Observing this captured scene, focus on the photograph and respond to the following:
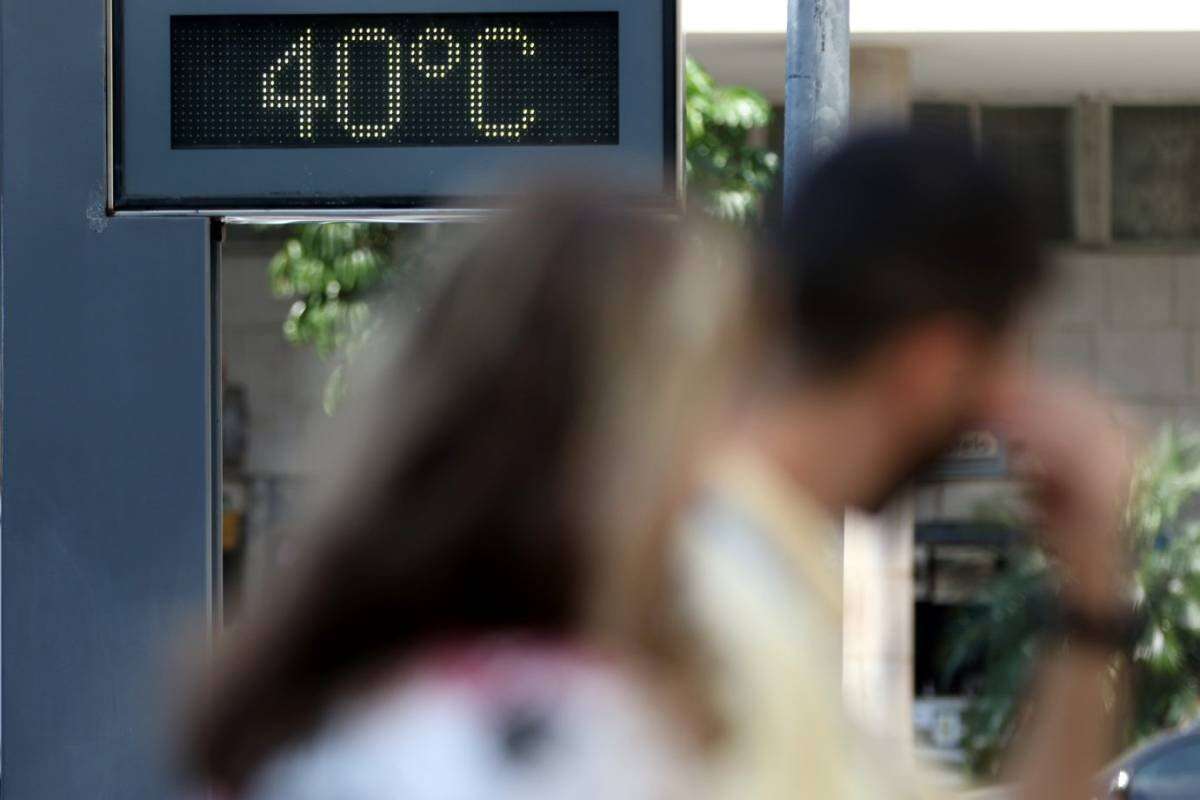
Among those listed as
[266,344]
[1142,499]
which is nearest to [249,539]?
[266,344]

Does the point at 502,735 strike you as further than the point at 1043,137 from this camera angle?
No

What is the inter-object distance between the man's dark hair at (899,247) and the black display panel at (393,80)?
1818mm

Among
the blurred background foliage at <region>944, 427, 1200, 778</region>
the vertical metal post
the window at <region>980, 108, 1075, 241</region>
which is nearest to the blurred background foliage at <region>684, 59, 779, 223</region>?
the blurred background foliage at <region>944, 427, 1200, 778</region>

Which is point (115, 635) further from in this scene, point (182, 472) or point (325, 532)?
point (325, 532)

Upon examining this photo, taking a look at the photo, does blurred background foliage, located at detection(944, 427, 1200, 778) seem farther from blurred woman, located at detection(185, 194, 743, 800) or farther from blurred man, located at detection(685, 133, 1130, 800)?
blurred woman, located at detection(185, 194, 743, 800)

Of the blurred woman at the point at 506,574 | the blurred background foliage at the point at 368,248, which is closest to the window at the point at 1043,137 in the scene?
the blurred background foliage at the point at 368,248

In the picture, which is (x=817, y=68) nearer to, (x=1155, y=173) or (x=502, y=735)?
(x=502, y=735)

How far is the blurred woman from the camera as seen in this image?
1.22 meters

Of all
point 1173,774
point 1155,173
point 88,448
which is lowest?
point 1173,774

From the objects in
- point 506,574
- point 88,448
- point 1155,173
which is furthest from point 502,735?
point 1155,173

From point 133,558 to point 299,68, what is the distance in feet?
2.66

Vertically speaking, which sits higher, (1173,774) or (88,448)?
(88,448)

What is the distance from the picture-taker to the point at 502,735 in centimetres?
122

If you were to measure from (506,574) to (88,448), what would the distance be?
7.06 feet
